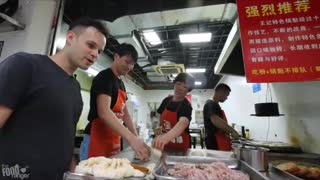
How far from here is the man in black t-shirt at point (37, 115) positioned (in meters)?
0.82

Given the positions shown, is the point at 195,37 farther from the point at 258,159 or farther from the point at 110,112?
the point at 258,159

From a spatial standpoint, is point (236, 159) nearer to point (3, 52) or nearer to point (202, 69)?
point (3, 52)

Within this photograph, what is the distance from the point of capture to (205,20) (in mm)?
3076

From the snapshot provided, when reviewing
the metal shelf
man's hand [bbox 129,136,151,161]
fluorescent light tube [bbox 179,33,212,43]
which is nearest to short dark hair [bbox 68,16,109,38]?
man's hand [bbox 129,136,151,161]

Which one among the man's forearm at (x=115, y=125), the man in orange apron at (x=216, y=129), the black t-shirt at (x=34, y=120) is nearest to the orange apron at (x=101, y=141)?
the man's forearm at (x=115, y=125)

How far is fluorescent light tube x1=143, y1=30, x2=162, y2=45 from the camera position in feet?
12.5

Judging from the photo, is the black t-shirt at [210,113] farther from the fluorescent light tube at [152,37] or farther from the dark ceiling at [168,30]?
the fluorescent light tube at [152,37]

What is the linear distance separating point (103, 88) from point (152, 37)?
2817mm

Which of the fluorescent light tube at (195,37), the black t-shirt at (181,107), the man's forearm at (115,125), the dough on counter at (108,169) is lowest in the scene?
the dough on counter at (108,169)

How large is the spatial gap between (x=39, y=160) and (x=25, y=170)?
0.06 meters

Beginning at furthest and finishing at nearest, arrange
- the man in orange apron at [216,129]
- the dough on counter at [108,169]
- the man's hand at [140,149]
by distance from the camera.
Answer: the man in orange apron at [216,129] → the man's hand at [140,149] → the dough on counter at [108,169]

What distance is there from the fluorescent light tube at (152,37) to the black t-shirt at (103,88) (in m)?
2.40
